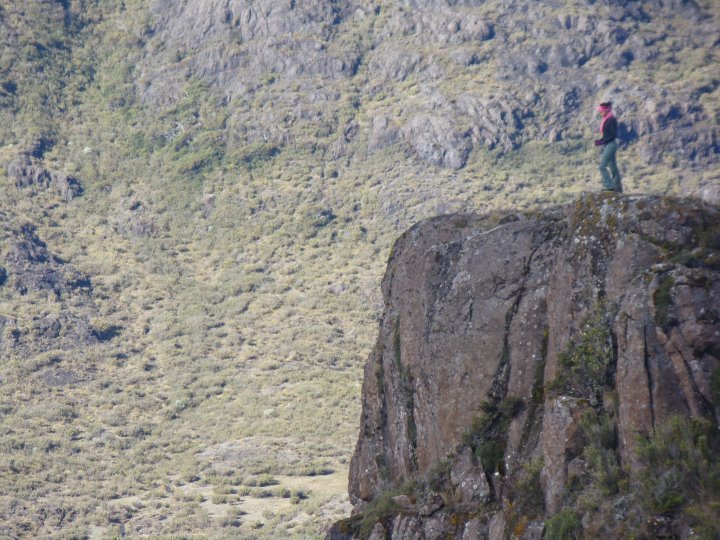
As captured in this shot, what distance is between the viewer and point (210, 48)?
118438 mm

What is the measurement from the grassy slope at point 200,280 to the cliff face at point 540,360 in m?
30.3

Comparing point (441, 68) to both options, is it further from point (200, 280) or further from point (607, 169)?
point (607, 169)

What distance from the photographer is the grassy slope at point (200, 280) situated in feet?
199

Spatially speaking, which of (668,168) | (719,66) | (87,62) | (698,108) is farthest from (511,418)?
(87,62)

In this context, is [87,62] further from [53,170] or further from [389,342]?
[389,342]

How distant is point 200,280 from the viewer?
9144cm

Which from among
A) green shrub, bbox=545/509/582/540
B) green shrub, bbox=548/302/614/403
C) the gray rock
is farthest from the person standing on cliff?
green shrub, bbox=545/509/582/540

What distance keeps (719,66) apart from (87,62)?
71.2m

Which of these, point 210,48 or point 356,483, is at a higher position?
point 210,48

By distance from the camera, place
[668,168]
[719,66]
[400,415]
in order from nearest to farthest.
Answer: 1. [400,415]
2. [668,168]
3. [719,66]

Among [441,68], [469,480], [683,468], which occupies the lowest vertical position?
[469,480]

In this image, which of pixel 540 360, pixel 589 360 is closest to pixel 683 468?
pixel 589 360

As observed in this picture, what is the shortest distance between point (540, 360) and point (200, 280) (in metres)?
76.8

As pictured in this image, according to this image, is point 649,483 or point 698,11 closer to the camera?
point 649,483
